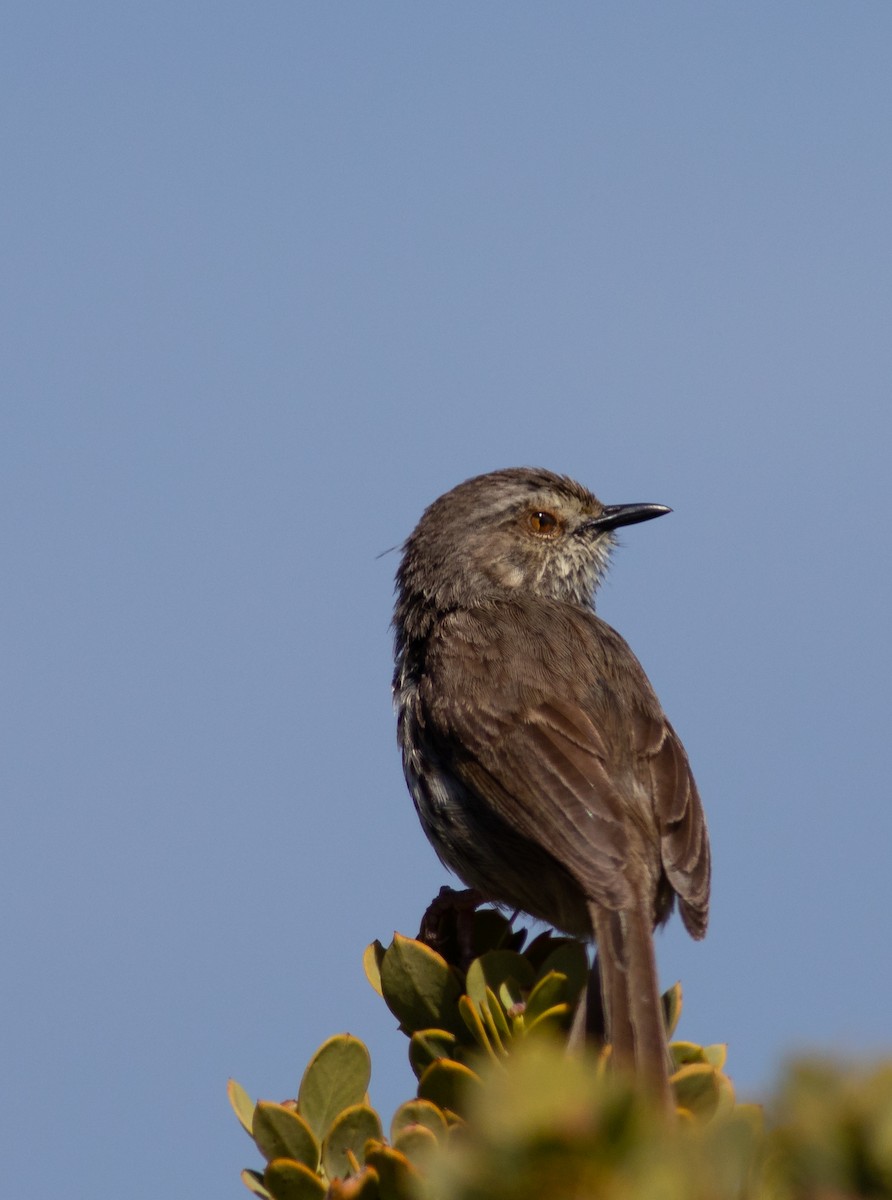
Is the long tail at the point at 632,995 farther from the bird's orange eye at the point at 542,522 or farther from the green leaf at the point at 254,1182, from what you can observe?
the bird's orange eye at the point at 542,522

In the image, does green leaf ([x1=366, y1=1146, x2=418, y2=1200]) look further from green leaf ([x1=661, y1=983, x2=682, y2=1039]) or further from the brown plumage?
green leaf ([x1=661, y1=983, x2=682, y2=1039])

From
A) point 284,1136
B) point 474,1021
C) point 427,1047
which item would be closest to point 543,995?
point 474,1021

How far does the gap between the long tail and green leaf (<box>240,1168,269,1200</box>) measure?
894 mm

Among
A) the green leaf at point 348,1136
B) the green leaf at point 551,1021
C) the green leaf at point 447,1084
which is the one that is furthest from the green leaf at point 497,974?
the green leaf at point 348,1136

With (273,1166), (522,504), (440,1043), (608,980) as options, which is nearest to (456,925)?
(608,980)

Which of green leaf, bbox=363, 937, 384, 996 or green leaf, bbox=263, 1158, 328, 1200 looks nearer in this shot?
green leaf, bbox=263, 1158, 328, 1200

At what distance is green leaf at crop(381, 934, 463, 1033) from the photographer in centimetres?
405

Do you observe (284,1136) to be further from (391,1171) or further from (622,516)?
(622,516)

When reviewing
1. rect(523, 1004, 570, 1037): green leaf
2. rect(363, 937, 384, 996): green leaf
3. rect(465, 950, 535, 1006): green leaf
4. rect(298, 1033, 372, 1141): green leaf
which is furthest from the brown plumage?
rect(298, 1033, 372, 1141): green leaf

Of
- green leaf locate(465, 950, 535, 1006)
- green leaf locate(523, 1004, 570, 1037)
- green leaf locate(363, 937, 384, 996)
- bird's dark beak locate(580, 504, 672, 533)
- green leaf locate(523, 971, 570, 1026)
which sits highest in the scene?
bird's dark beak locate(580, 504, 672, 533)

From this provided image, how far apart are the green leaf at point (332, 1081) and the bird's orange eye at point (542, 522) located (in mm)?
4455

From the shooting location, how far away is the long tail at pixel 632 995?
12.4 ft

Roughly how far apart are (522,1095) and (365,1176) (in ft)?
4.97

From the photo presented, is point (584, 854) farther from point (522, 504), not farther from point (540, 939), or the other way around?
point (522, 504)
